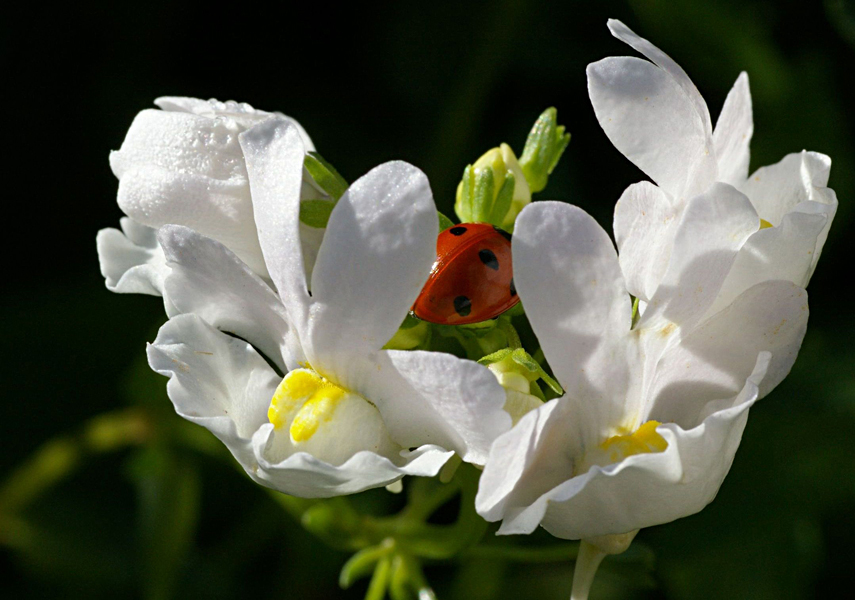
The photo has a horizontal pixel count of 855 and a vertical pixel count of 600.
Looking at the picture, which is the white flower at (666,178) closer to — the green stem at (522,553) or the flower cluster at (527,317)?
the flower cluster at (527,317)

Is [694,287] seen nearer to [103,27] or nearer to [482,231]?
[482,231]

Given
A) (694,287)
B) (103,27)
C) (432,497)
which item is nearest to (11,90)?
(103,27)

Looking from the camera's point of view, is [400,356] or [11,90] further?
[11,90]

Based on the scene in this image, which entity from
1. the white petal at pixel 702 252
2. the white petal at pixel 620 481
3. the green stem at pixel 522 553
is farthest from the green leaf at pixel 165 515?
the white petal at pixel 702 252

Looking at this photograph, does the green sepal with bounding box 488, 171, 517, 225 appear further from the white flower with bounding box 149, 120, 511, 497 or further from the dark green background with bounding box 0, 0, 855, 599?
the dark green background with bounding box 0, 0, 855, 599

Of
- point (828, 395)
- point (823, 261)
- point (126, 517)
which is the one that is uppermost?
point (823, 261)

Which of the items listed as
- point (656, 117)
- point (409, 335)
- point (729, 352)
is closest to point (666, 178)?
point (656, 117)

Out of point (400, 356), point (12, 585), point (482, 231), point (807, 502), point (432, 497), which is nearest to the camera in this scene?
point (400, 356)
